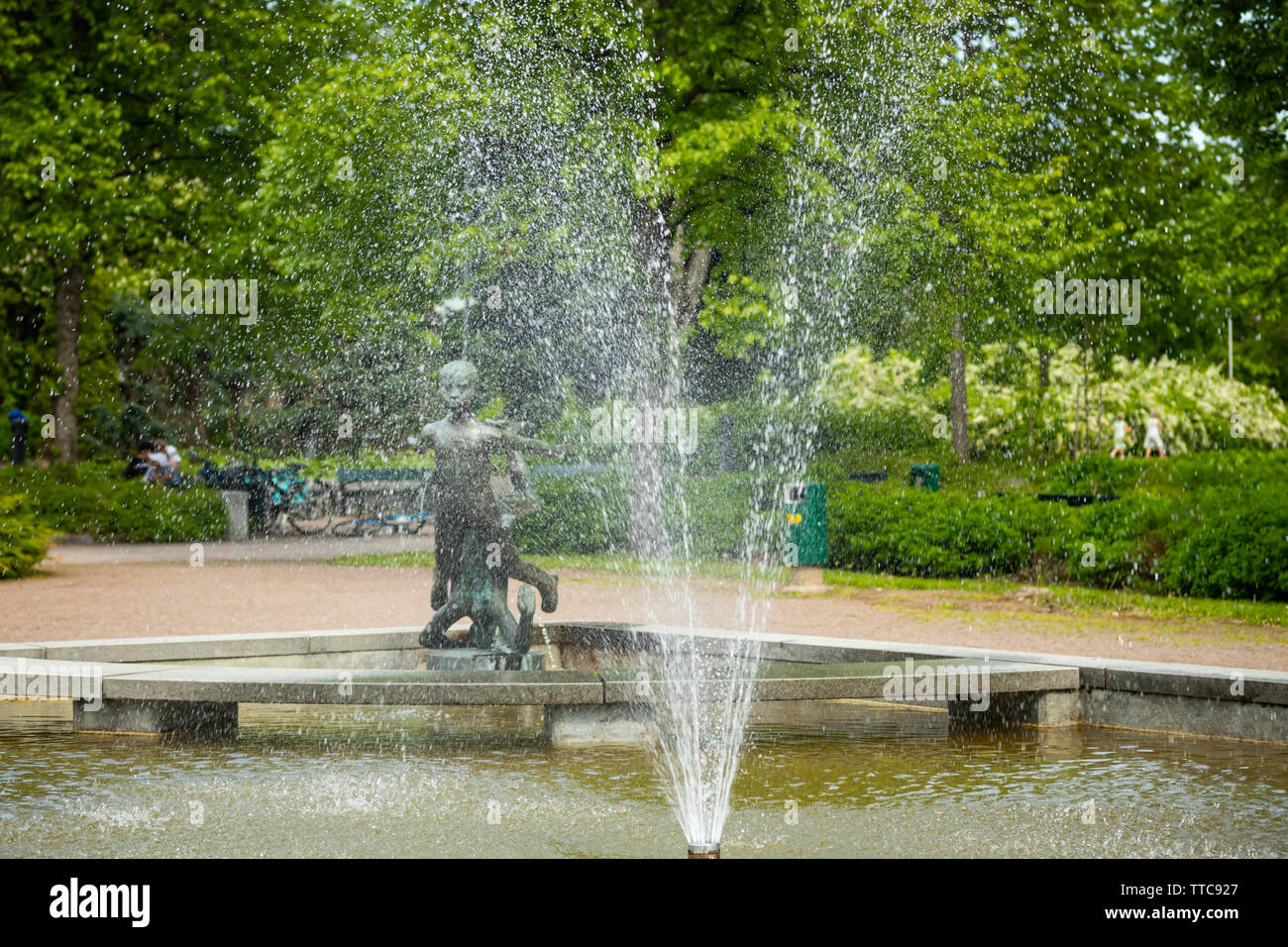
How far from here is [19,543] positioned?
16.1m

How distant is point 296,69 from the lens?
2341cm

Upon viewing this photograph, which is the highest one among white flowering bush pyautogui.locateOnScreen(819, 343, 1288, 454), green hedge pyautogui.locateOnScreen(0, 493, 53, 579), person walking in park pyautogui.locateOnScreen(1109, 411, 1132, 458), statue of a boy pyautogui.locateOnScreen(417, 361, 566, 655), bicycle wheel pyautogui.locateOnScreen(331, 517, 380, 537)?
white flowering bush pyautogui.locateOnScreen(819, 343, 1288, 454)

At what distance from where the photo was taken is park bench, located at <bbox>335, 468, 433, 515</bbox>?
24.6 metres

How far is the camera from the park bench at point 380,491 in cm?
2456

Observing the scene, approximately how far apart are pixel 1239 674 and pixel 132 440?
31621 millimetres

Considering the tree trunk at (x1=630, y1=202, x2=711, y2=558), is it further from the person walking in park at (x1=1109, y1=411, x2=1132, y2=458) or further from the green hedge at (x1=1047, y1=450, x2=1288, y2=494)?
the person walking in park at (x1=1109, y1=411, x2=1132, y2=458)

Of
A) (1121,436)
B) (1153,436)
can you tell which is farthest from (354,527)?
(1153,436)

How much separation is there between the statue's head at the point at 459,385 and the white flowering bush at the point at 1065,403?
23.5 meters

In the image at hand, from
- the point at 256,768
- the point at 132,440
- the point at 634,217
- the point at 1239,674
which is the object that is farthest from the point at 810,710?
the point at 132,440

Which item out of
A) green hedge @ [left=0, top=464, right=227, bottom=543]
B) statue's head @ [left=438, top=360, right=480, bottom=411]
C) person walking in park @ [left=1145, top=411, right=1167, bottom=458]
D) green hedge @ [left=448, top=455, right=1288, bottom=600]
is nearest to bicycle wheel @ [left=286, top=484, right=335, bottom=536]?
green hedge @ [left=0, top=464, right=227, bottom=543]

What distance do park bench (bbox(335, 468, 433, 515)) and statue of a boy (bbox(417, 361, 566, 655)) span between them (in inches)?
645

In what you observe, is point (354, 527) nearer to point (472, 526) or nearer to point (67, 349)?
point (67, 349)

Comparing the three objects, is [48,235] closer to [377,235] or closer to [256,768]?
[377,235]

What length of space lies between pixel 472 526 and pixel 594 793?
8.66 ft
